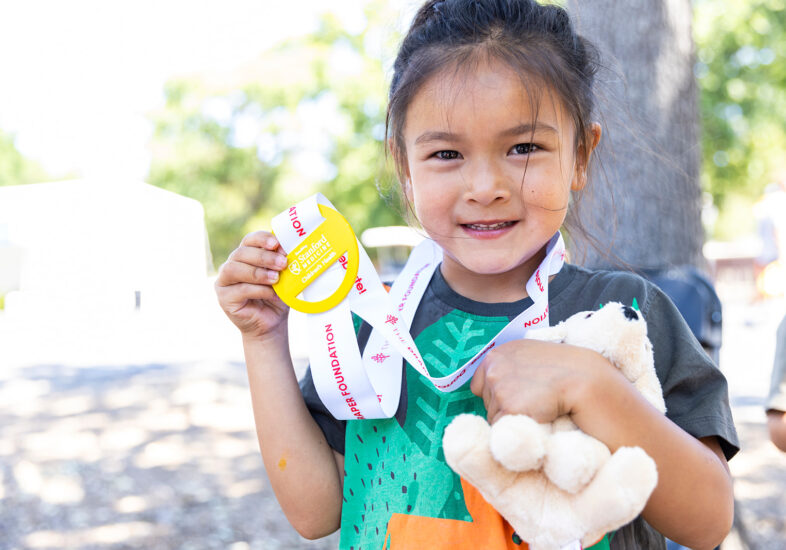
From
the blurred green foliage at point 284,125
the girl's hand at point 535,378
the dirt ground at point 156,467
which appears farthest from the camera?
the blurred green foliage at point 284,125

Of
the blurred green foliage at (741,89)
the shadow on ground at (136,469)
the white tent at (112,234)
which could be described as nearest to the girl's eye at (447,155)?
the white tent at (112,234)

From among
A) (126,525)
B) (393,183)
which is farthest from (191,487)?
(393,183)

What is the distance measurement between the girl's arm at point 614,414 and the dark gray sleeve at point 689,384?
6 centimetres

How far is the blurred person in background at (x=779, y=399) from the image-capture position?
1.98 meters

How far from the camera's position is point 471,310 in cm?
149

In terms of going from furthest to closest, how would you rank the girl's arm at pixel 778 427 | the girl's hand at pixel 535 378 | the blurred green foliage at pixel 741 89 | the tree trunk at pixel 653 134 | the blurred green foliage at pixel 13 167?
Answer: the blurred green foliage at pixel 13 167 → the blurred green foliage at pixel 741 89 → the tree trunk at pixel 653 134 → the girl's arm at pixel 778 427 → the girl's hand at pixel 535 378

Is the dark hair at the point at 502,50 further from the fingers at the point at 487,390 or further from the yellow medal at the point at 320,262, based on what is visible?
the fingers at the point at 487,390

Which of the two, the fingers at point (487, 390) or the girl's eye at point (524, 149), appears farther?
the girl's eye at point (524, 149)

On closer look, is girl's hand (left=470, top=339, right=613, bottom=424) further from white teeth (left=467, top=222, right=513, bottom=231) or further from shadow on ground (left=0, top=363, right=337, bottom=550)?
shadow on ground (left=0, top=363, right=337, bottom=550)

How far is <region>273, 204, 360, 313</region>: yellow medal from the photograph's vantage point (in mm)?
1416

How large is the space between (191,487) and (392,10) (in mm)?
3552

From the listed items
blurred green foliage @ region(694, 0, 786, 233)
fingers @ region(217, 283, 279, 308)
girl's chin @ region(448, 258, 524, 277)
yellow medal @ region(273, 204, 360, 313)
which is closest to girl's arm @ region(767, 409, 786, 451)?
girl's chin @ region(448, 258, 524, 277)

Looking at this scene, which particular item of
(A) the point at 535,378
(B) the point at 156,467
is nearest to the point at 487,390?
(A) the point at 535,378

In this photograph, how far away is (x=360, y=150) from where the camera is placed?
22.0 metres
